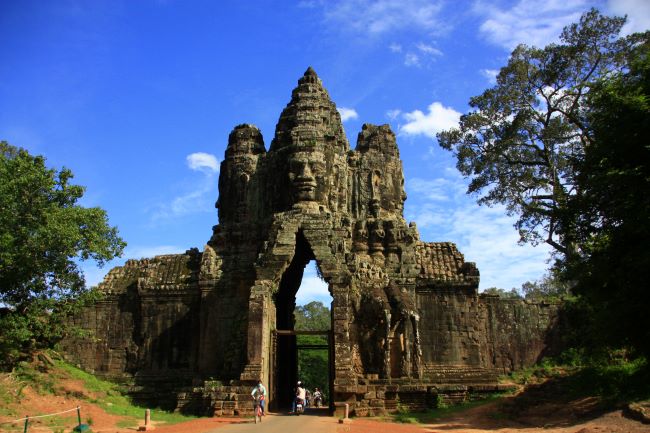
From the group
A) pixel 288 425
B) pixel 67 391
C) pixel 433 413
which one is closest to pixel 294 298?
pixel 433 413

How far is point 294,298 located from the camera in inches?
948

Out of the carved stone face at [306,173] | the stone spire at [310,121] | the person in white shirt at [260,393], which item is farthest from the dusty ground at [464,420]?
the stone spire at [310,121]

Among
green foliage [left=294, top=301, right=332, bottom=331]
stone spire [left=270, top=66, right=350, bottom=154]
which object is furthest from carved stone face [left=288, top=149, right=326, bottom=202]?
green foliage [left=294, top=301, right=332, bottom=331]

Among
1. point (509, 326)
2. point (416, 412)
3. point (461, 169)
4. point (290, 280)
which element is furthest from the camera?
point (461, 169)

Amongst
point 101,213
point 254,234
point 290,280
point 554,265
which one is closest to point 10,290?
point 101,213

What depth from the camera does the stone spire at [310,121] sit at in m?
22.0

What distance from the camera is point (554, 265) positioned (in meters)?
22.4

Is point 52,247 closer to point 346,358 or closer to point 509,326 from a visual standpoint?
point 346,358

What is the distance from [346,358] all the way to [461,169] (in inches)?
455

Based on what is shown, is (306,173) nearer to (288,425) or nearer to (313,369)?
(288,425)

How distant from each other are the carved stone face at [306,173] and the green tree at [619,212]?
9187 millimetres

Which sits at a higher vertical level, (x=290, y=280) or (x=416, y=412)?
(x=290, y=280)

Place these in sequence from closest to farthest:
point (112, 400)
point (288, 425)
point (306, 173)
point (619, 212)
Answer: point (619, 212) → point (288, 425) → point (112, 400) → point (306, 173)

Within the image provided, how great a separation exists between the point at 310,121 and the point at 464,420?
12238 mm
